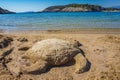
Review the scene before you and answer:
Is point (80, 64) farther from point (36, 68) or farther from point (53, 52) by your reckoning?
point (36, 68)

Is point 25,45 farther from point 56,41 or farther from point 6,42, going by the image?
point 56,41

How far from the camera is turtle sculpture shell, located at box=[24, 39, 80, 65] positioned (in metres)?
5.15

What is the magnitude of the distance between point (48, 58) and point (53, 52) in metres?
0.19

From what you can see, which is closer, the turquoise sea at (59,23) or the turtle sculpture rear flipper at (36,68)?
the turtle sculpture rear flipper at (36,68)

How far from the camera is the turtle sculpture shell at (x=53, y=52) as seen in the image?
5.15 m

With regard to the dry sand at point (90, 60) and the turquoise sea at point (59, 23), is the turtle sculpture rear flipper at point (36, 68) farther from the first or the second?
the turquoise sea at point (59, 23)

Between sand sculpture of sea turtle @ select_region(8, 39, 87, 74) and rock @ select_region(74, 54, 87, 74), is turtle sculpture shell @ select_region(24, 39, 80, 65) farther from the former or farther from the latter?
rock @ select_region(74, 54, 87, 74)

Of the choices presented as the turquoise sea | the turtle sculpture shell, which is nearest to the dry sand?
the turtle sculpture shell

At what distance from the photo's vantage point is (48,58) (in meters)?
5.14

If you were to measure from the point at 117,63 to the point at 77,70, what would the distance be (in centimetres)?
112

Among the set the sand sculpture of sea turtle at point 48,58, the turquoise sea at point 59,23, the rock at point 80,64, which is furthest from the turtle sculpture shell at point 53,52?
the turquoise sea at point 59,23

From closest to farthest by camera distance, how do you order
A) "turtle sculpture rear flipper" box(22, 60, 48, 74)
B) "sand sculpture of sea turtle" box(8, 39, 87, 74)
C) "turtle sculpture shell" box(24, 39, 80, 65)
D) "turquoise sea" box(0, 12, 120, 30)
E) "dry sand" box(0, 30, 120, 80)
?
"dry sand" box(0, 30, 120, 80), "turtle sculpture rear flipper" box(22, 60, 48, 74), "sand sculpture of sea turtle" box(8, 39, 87, 74), "turtle sculpture shell" box(24, 39, 80, 65), "turquoise sea" box(0, 12, 120, 30)

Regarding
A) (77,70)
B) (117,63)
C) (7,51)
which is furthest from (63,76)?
(7,51)

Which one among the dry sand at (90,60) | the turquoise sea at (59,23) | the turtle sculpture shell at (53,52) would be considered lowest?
the turquoise sea at (59,23)
